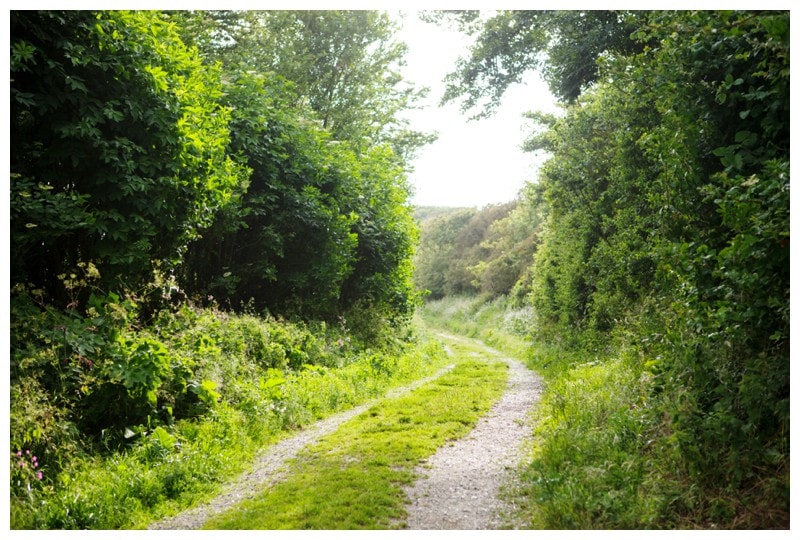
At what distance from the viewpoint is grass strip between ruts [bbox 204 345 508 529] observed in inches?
214

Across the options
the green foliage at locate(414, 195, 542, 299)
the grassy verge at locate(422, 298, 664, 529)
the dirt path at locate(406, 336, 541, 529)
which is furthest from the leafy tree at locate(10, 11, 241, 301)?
the green foliage at locate(414, 195, 542, 299)

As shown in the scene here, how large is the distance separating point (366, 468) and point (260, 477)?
1318 mm

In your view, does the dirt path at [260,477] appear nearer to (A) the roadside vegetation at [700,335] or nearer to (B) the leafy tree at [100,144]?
(A) the roadside vegetation at [700,335]

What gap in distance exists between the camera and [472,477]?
21.8ft

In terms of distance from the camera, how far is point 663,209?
24.1ft

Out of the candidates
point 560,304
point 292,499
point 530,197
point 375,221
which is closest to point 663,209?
point 292,499

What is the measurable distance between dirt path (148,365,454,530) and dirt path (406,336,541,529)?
6.04 feet

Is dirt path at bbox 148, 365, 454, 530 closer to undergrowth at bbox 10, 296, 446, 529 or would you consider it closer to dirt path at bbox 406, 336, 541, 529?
undergrowth at bbox 10, 296, 446, 529

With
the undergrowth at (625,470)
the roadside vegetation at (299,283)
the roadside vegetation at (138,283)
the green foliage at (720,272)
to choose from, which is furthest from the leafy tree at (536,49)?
the undergrowth at (625,470)

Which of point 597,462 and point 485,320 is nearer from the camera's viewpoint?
point 597,462

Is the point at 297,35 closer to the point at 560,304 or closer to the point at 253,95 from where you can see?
the point at 253,95

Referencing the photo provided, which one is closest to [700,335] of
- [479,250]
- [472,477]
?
[472,477]

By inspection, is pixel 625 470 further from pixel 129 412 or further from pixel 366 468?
pixel 129 412

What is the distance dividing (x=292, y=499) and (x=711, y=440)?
4.20m
